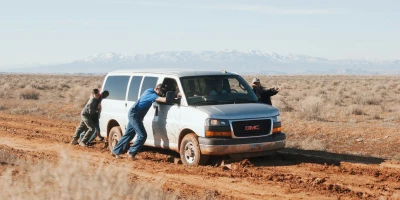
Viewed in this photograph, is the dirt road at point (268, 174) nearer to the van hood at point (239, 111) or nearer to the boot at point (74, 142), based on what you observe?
the boot at point (74, 142)

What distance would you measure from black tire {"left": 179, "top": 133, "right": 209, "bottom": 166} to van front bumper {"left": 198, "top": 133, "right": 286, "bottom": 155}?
0.51 feet

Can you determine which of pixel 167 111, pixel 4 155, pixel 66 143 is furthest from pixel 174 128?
pixel 66 143

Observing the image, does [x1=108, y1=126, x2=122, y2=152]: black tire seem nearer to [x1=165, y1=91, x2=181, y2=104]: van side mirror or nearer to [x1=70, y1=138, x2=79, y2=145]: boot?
[x1=70, y1=138, x2=79, y2=145]: boot

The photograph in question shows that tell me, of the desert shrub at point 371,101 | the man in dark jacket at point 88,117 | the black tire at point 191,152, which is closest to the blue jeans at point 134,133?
the black tire at point 191,152

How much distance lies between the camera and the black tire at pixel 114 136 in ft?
43.7

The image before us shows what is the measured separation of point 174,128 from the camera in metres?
11.6

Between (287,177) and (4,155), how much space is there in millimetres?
5742

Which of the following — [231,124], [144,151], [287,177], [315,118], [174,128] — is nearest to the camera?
[287,177]

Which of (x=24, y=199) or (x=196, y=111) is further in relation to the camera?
(x=196, y=111)

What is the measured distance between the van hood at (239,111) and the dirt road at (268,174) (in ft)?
3.16

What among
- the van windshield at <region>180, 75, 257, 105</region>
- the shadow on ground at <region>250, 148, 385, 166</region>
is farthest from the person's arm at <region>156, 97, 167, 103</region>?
the shadow on ground at <region>250, 148, 385, 166</region>

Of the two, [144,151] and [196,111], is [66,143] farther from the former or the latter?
[196,111]

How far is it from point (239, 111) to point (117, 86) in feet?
12.1

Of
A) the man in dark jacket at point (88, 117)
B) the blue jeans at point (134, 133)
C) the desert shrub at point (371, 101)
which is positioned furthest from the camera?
the desert shrub at point (371, 101)
